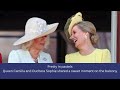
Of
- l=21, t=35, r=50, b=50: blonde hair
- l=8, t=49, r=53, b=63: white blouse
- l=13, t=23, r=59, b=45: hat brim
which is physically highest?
l=13, t=23, r=59, b=45: hat brim

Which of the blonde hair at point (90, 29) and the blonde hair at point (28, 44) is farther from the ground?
the blonde hair at point (90, 29)

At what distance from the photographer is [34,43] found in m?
3.39

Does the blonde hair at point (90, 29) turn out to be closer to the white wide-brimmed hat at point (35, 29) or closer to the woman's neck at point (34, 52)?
the white wide-brimmed hat at point (35, 29)

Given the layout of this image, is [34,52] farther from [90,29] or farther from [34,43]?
[90,29]

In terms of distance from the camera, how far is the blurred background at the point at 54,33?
3338mm

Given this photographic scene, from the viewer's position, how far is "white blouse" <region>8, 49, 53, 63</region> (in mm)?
3316

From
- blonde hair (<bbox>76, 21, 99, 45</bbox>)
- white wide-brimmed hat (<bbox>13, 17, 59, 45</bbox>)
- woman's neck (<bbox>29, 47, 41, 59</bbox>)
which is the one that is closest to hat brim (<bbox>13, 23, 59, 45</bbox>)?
white wide-brimmed hat (<bbox>13, 17, 59, 45</bbox>)

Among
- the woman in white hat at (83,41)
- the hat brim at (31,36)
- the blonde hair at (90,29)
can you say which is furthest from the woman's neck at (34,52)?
the blonde hair at (90,29)

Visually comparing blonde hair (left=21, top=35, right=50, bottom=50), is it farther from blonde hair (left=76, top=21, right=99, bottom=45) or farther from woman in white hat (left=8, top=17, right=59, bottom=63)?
blonde hair (left=76, top=21, right=99, bottom=45)

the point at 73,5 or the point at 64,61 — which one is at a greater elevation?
the point at 73,5
